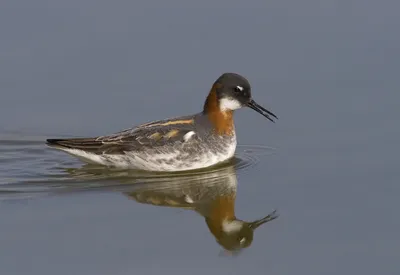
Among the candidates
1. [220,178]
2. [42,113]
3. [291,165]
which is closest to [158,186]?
[220,178]

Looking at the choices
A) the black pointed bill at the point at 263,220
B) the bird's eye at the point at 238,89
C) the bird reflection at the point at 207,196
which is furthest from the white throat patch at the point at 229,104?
the black pointed bill at the point at 263,220

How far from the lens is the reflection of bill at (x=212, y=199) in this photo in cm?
989

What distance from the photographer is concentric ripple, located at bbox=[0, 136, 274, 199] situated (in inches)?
452

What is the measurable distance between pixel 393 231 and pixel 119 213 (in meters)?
2.80

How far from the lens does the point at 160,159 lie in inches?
481

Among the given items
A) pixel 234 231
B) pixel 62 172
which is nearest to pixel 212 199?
pixel 234 231

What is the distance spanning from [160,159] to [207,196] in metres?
1.31

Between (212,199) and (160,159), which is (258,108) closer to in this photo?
(160,159)

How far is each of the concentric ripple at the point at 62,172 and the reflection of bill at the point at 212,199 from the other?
0.12 metres

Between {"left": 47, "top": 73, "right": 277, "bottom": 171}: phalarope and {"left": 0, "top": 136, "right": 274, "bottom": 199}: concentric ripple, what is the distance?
4.8 inches

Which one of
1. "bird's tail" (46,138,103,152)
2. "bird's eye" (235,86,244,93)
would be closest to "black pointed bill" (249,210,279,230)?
"bird's eye" (235,86,244,93)

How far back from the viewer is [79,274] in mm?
8586

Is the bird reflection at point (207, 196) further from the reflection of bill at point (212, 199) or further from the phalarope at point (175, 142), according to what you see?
the phalarope at point (175, 142)

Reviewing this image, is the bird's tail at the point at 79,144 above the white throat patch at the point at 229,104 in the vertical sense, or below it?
below
